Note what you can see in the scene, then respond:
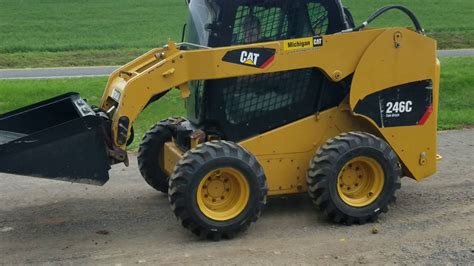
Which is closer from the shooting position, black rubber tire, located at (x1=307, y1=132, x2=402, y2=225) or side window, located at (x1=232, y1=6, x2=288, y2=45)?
black rubber tire, located at (x1=307, y1=132, x2=402, y2=225)

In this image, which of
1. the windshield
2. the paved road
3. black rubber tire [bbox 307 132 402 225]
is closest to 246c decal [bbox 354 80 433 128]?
black rubber tire [bbox 307 132 402 225]

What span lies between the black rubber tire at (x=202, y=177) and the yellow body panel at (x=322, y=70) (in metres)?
0.42

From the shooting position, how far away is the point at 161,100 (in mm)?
11531

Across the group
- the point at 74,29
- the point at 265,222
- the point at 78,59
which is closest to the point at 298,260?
the point at 265,222

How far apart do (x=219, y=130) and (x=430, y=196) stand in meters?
2.22

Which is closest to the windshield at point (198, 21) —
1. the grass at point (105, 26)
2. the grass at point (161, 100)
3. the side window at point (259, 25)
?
the side window at point (259, 25)

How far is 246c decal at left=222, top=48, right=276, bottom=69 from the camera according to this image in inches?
215

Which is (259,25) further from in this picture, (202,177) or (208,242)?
(208,242)

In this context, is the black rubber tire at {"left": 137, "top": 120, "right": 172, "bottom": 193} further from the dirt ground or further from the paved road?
the paved road

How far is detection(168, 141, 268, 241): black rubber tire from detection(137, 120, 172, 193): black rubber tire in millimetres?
1307

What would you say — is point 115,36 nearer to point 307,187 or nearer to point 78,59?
point 78,59

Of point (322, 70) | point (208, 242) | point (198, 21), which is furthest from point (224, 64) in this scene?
point (208, 242)

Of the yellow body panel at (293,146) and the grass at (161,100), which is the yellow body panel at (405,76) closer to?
the yellow body panel at (293,146)

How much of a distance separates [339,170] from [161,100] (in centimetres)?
637
